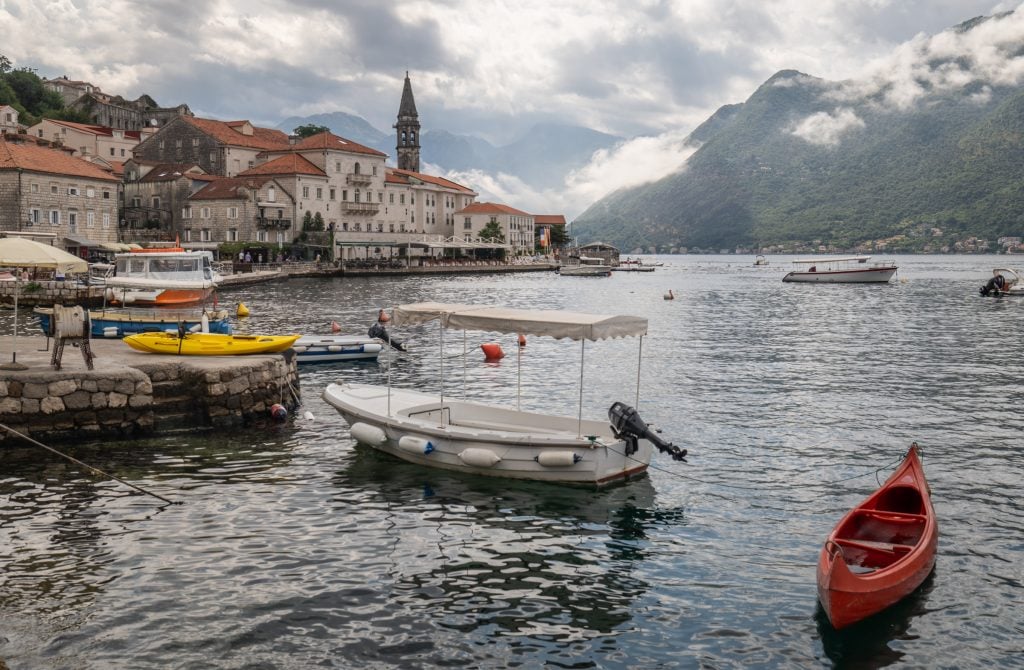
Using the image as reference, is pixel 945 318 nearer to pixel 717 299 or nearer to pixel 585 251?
pixel 717 299

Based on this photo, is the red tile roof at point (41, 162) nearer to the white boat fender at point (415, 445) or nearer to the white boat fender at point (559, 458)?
the white boat fender at point (415, 445)

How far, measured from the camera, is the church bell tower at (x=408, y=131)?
161 m

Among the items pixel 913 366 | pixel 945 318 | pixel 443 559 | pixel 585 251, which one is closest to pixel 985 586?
pixel 443 559

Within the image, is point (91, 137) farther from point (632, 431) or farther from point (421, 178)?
point (632, 431)

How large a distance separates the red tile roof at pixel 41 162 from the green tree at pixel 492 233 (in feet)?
237

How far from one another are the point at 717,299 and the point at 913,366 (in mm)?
47417

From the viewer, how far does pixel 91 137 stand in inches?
4599

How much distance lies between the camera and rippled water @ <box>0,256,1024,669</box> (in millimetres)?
10242

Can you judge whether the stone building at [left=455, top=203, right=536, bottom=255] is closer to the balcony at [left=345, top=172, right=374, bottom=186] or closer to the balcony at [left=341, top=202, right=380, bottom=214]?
the balcony at [left=341, top=202, right=380, bottom=214]

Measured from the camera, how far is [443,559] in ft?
42.5

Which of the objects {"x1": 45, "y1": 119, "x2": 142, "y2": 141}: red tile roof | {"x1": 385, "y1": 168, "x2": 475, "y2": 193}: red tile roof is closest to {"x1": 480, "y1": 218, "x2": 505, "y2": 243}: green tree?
{"x1": 385, "y1": 168, "x2": 475, "y2": 193}: red tile roof

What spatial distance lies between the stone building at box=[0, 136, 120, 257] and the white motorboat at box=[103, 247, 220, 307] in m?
31.8

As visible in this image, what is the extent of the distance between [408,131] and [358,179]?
44.5m

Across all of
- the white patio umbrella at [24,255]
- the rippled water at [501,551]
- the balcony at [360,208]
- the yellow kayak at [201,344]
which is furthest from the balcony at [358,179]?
the white patio umbrella at [24,255]
